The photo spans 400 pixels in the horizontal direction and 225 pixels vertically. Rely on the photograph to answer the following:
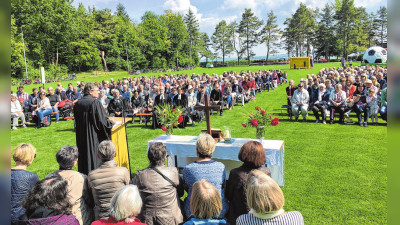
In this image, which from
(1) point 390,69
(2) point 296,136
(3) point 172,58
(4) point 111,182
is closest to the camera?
(1) point 390,69

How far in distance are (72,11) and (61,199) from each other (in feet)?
179

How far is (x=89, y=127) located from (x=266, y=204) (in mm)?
3629

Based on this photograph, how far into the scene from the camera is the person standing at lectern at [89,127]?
191 inches

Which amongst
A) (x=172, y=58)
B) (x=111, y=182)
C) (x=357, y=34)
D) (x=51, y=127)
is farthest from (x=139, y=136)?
(x=357, y=34)

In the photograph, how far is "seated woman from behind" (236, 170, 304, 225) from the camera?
2215mm

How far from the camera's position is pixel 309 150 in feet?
23.0

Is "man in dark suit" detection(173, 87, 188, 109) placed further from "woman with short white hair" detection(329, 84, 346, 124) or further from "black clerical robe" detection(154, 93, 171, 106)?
"woman with short white hair" detection(329, 84, 346, 124)

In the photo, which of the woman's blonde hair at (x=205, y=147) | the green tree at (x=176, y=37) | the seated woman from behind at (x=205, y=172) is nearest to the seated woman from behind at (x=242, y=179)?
the seated woman from behind at (x=205, y=172)

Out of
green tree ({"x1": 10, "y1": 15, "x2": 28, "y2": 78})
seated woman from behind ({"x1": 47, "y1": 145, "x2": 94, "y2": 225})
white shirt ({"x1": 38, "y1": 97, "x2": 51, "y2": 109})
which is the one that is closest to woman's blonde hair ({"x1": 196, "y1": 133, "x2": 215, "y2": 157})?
seated woman from behind ({"x1": 47, "y1": 145, "x2": 94, "y2": 225})

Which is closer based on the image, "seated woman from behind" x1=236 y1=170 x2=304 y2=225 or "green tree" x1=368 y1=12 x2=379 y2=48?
"seated woman from behind" x1=236 y1=170 x2=304 y2=225

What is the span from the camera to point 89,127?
489 centimetres

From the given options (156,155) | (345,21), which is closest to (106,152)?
(156,155)

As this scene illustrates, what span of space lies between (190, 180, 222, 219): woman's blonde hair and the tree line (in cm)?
4098

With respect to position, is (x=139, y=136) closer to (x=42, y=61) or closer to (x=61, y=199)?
(x=61, y=199)
